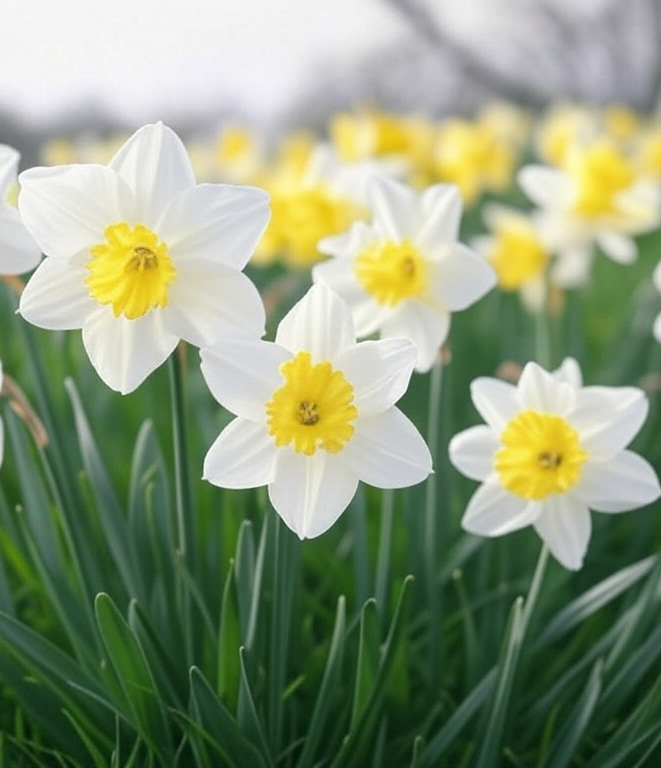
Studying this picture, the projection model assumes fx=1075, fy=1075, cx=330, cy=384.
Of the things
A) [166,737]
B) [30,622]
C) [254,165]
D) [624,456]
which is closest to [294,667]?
[166,737]

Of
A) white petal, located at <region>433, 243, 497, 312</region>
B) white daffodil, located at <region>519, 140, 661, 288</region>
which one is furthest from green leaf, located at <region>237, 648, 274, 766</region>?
white daffodil, located at <region>519, 140, 661, 288</region>

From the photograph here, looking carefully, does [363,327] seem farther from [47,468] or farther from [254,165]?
[254,165]

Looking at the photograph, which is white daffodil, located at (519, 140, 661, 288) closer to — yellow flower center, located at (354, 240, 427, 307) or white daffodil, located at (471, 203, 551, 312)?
white daffodil, located at (471, 203, 551, 312)

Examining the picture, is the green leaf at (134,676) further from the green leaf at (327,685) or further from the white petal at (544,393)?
the white petal at (544,393)

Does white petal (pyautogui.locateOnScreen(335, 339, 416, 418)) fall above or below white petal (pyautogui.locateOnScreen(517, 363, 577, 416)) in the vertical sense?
above

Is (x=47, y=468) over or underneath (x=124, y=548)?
over

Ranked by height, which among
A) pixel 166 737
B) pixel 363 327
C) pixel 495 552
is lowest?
pixel 495 552

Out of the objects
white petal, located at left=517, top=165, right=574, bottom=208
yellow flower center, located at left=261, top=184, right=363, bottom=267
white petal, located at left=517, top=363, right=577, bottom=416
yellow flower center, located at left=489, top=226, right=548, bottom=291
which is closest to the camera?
white petal, located at left=517, top=363, right=577, bottom=416

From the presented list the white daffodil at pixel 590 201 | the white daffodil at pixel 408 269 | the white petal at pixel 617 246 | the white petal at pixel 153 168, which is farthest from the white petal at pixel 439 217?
the white petal at pixel 617 246
